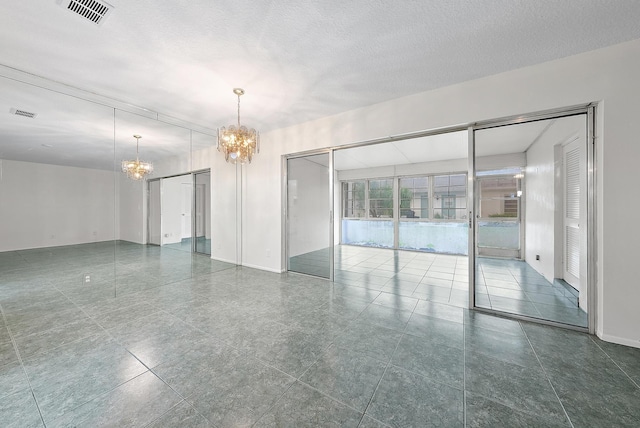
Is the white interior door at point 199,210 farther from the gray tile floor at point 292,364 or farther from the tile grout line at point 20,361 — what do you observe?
the tile grout line at point 20,361

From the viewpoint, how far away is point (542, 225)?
3.89 m

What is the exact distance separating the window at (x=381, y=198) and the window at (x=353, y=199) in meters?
0.27

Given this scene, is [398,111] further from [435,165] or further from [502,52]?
[435,165]

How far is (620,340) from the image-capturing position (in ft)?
7.02

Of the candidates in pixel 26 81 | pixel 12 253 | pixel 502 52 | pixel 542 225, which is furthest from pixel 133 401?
pixel 542 225

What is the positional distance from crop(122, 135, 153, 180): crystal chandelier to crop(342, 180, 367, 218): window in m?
5.87

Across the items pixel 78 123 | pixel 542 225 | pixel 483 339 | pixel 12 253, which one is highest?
pixel 78 123

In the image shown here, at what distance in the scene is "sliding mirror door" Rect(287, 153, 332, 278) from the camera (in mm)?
4629

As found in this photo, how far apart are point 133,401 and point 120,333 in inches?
46.1

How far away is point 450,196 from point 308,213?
4352 millimetres

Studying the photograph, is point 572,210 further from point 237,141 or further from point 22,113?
point 22,113

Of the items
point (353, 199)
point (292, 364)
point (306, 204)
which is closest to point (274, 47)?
point (292, 364)

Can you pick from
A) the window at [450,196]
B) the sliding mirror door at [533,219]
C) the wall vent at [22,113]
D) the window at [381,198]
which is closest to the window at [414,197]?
the window at [450,196]

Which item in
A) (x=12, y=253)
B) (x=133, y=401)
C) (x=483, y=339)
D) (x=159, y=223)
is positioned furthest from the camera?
(x=159, y=223)
